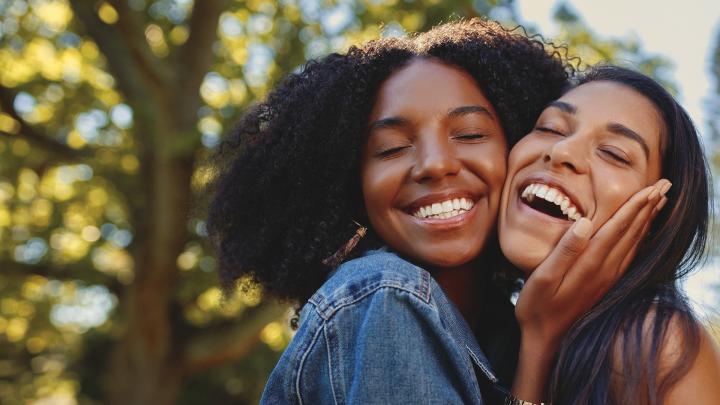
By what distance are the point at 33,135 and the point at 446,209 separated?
8.70 meters

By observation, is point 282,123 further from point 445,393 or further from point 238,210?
point 445,393

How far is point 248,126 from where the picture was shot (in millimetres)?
3389

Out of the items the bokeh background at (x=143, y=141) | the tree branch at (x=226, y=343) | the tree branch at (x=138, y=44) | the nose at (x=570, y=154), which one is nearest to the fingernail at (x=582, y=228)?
the nose at (x=570, y=154)

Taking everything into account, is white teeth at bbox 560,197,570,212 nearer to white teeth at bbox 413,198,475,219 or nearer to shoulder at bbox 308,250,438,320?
white teeth at bbox 413,198,475,219

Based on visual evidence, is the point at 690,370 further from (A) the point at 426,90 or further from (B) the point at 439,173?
Result: (A) the point at 426,90

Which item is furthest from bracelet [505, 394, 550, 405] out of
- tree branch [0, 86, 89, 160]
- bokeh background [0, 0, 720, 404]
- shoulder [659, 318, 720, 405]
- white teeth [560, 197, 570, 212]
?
tree branch [0, 86, 89, 160]

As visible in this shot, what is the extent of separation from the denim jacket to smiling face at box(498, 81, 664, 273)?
0.42 meters

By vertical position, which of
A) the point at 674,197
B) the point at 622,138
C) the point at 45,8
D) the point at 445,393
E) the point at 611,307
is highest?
the point at 45,8

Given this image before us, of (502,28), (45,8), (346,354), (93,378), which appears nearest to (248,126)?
(502,28)

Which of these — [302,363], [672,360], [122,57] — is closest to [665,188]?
[672,360]

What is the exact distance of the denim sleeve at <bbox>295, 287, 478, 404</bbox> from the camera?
7.00ft

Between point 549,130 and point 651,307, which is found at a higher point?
point 549,130

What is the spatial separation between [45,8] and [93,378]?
21.4 feet

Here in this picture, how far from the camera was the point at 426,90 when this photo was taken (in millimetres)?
2883
